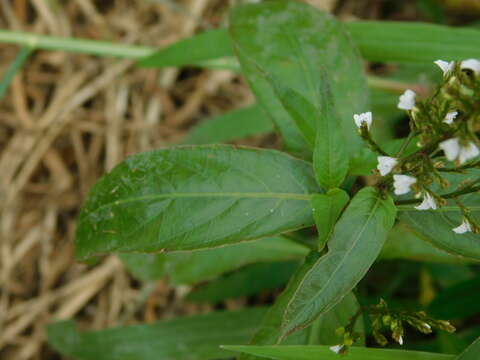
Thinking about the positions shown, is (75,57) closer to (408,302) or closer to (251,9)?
(251,9)

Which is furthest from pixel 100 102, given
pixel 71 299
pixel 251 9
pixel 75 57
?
pixel 251 9

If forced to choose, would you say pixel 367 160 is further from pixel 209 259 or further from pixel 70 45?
pixel 70 45

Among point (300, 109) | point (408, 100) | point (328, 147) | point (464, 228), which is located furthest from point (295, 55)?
point (464, 228)

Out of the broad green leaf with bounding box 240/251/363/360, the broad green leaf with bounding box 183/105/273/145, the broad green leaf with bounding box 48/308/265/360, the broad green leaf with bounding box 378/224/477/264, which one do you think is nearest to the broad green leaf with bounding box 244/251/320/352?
the broad green leaf with bounding box 240/251/363/360

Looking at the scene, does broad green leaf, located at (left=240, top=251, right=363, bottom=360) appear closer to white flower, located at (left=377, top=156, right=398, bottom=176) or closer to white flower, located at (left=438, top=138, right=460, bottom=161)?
A: white flower, located at (left=377, top=156, right=398, bottom=176)

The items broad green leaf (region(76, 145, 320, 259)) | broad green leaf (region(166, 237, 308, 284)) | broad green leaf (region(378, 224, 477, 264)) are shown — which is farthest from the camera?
broad green leaf (region(166, 237, 308, 284))
